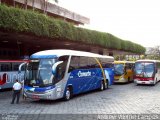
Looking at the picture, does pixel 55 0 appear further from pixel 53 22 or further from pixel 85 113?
pixel 85 113

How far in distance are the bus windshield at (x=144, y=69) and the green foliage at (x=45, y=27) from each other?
7.30 m

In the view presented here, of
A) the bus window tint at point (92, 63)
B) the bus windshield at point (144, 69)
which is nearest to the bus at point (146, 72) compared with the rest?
the bus windshield at point (144, 69)

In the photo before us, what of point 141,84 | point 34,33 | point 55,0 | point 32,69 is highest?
point 55,0

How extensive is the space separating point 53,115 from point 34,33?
13.6 m

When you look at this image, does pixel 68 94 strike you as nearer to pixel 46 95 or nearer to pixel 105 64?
pixel 46 95

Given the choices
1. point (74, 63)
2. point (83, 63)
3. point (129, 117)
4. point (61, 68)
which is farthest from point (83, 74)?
point (129, 117)

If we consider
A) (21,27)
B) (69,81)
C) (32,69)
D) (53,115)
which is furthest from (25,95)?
(21,27)

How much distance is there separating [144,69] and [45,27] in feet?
37.5

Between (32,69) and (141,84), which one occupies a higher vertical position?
(32,69)

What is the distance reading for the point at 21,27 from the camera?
78.0ft

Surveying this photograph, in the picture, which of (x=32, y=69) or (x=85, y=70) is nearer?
(x=32, y=69)

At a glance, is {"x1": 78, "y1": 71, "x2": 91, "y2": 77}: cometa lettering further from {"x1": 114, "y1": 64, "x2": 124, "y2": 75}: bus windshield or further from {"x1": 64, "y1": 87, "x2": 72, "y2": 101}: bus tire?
{"x1": 114, "y1": 64, "x2": 124, "y2": 75}: bus windshield

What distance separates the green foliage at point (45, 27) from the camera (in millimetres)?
22531

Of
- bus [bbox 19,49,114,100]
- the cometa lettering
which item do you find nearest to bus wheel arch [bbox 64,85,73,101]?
bus [bbox 19,49,114,100]
